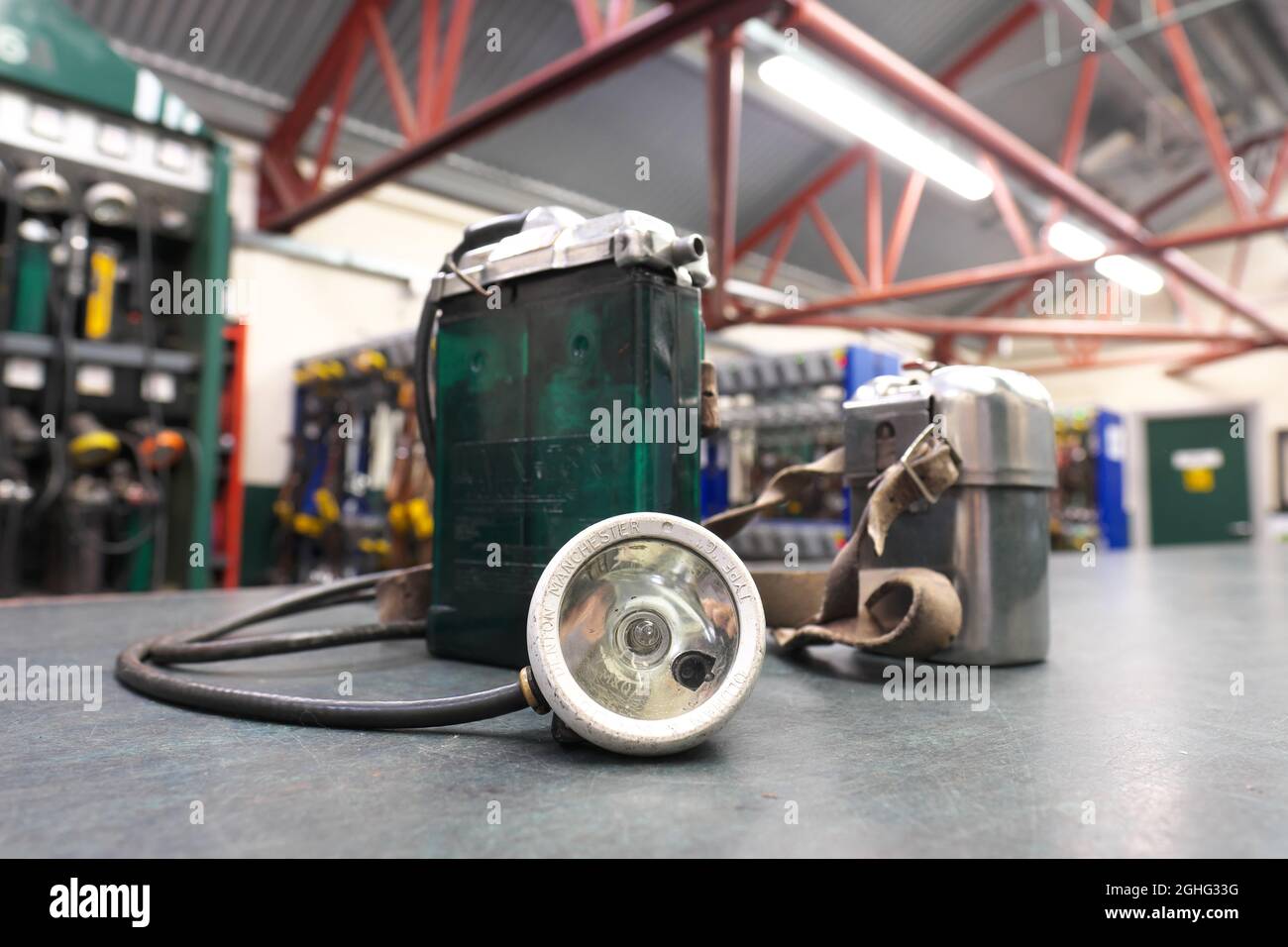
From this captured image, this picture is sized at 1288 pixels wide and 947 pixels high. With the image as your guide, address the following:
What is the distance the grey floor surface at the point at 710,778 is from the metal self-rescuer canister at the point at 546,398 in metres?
0.12

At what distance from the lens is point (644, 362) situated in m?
0.81

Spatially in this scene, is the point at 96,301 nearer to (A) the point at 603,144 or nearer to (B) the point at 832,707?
(B) the point at 832,707

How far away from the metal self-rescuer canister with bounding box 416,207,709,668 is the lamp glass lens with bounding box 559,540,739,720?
0.13 metres

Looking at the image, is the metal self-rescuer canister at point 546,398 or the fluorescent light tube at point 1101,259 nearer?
the metal self-rescuer canister at point 546,398

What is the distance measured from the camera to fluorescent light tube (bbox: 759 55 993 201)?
410 centimetres

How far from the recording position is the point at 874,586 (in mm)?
963

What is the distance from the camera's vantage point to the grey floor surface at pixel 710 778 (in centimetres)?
45

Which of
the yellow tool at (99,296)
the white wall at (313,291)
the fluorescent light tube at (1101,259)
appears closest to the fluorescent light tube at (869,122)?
the fluorescent light tube at (1101,259)

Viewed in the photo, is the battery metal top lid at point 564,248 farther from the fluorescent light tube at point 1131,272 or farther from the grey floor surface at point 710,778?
the fluorescent light tube at point 1131,272

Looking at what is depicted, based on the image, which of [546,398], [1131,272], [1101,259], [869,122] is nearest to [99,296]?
[546,398]

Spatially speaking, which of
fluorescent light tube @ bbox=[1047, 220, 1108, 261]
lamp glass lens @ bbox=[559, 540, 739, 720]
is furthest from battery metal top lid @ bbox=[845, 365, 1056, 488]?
fluorescent light tube @ bbox=[1047, 220, 1108, 261]

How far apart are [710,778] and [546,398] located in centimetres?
47

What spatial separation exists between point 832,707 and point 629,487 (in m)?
0.30
